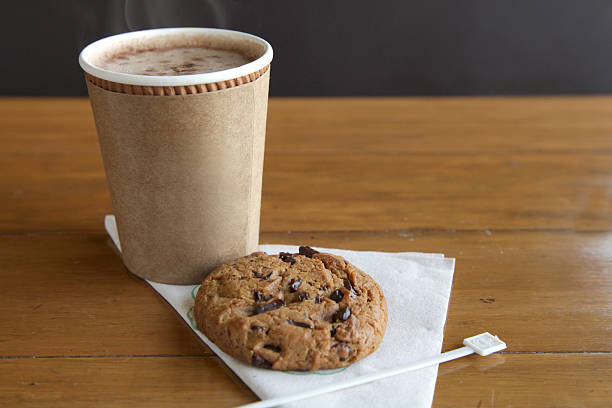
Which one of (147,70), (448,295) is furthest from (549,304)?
(147,70)

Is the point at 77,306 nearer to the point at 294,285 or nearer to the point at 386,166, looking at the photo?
the point at 294,285

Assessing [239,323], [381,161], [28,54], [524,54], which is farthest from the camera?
[524,54]

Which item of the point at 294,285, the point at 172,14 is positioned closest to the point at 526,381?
the point at 294,285

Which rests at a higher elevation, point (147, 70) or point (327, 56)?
point (147, 70)

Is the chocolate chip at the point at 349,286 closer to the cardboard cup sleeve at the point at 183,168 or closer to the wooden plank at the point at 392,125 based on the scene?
the cardboard cup sleeve at the point at 183,168

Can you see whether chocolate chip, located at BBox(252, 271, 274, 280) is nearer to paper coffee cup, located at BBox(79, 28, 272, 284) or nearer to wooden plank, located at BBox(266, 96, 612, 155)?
paper coffee cup, located at BBox(79, 28, 272, 284)

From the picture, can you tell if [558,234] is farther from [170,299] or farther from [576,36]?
[576,36]

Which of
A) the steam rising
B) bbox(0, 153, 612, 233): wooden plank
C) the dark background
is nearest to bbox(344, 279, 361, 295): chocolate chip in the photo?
bbox(0, 153, 612, 233): wooden plank
